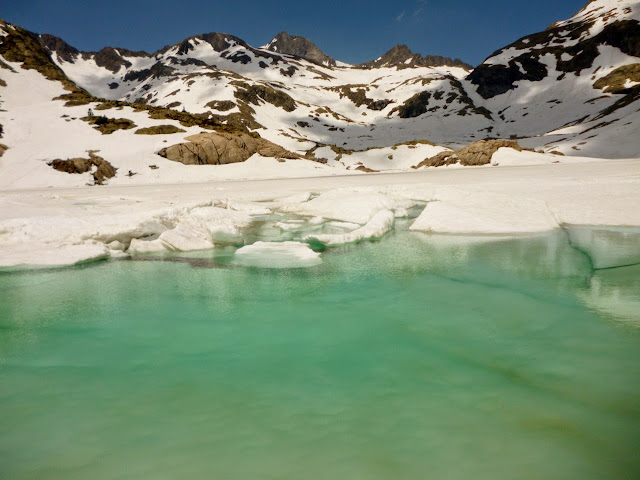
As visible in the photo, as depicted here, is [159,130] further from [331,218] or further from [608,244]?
[608,244]

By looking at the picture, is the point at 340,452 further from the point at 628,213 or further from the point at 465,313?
the point at 628,213

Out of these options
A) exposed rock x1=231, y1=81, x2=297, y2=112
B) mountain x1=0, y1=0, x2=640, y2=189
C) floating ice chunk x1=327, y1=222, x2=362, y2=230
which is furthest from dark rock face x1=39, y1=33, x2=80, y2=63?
floating ice chunk x1=327, y1=222, x2=362, y2=230

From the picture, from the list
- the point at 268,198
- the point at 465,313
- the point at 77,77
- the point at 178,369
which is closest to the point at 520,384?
the point at 465,313

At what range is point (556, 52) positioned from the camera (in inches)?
4936

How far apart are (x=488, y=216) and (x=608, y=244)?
2935 millimetres

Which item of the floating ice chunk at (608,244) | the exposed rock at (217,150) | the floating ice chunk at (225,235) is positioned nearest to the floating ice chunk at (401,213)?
the floating ice chunk at (608,244)

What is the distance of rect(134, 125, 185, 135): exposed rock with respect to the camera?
51000mm

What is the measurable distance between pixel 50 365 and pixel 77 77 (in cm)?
22139

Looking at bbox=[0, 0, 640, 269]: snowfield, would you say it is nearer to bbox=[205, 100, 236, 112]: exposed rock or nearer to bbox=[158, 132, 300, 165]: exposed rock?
bbox=[205, 100, 236, 112]: exposed rock

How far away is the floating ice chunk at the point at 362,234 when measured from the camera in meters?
9.60

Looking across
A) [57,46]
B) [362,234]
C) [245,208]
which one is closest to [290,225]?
[362,234]

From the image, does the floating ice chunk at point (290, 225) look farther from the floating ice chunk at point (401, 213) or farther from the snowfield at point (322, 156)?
the floating ice chunk at point (401, 213)

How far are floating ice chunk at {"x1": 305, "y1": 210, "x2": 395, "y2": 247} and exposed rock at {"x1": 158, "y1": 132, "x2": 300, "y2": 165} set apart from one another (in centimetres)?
A: 4051

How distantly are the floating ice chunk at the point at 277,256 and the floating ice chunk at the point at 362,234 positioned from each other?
3.38 feet
